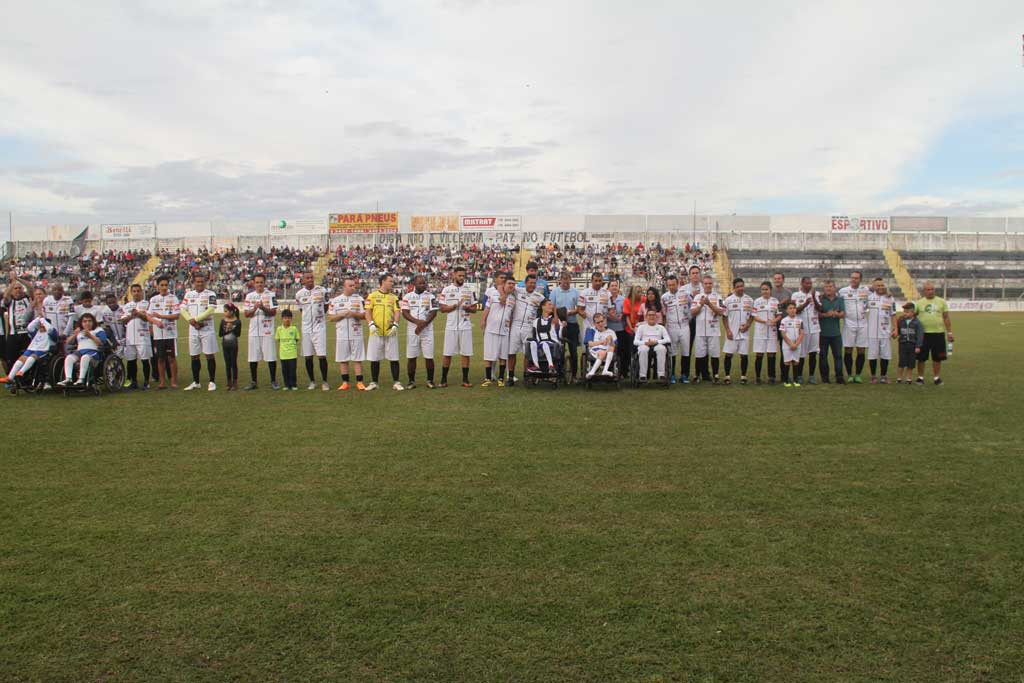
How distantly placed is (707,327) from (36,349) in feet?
33.3

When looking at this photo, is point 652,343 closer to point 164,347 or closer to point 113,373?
point 164,347

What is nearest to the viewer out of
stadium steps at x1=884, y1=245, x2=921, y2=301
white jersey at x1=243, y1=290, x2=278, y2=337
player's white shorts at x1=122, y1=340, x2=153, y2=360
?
white jersey at x1=243, y1=290, x2=278, y2=337

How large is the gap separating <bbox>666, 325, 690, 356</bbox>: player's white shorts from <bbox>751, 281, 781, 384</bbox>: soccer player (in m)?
1.04

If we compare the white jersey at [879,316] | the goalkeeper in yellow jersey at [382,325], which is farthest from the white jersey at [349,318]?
the white jersey at [879,316]

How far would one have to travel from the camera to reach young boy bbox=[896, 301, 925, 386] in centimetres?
1082

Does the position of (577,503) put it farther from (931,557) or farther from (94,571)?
(94,571)

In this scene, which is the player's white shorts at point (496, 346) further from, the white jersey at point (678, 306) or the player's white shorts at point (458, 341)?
Result: the white jersey at point (678, 306)

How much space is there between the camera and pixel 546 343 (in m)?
10.3

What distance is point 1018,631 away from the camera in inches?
128

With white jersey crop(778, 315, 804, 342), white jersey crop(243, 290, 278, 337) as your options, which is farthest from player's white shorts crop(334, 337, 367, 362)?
white jersey crop(778, 315, 804, 342)

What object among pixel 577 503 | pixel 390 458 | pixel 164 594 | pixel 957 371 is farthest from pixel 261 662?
pixel 957 371

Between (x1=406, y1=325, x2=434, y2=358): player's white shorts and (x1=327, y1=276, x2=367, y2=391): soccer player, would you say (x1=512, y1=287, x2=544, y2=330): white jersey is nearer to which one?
(x1=406, y1=325, x2=434, y2=358): player's white shorts

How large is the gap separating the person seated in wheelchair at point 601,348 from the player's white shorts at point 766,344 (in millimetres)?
2445

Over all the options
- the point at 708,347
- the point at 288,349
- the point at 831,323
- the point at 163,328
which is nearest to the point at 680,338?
the point at 708,347
